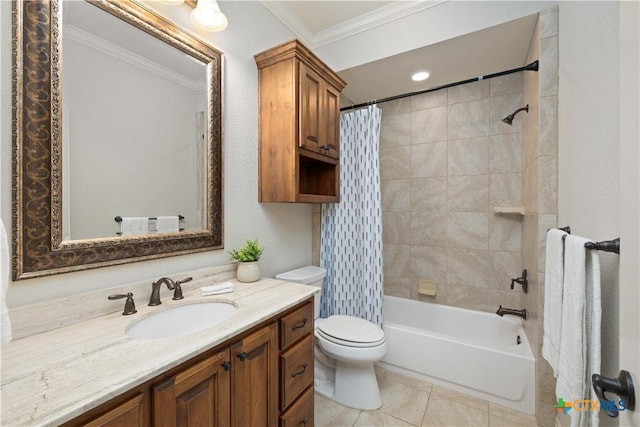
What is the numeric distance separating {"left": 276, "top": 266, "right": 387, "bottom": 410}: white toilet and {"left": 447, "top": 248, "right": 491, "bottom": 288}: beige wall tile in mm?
1047

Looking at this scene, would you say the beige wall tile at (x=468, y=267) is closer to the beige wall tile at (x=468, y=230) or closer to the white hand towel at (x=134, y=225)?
the beige wall tile at (x=468, y=230)

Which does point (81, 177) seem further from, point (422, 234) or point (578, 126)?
point (422, 234)

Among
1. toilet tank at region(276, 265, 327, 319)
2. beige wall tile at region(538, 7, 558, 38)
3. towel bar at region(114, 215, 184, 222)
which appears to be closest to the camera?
towel bar at region(114, 215, 184, 222)

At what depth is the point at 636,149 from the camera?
46cm

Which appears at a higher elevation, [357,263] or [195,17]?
[195,17]

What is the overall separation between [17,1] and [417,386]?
282 cm

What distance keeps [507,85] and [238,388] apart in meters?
2.82

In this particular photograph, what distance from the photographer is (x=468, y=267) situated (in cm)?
237

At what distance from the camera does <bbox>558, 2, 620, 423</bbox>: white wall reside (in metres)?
0.83

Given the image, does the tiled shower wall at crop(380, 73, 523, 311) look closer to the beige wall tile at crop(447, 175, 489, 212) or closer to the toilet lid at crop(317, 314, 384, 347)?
the beige wall tile at crop(447, 175, 489, 212)

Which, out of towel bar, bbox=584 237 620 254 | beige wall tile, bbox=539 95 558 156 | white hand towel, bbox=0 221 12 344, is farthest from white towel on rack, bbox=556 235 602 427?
white hand towel, bbox=0 221 12 344

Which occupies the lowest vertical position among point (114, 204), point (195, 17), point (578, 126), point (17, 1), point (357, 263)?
point (357, 263)

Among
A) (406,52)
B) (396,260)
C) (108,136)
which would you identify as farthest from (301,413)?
(406,52)

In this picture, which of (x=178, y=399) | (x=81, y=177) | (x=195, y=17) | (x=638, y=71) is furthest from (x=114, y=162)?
(x=638, y=71)
